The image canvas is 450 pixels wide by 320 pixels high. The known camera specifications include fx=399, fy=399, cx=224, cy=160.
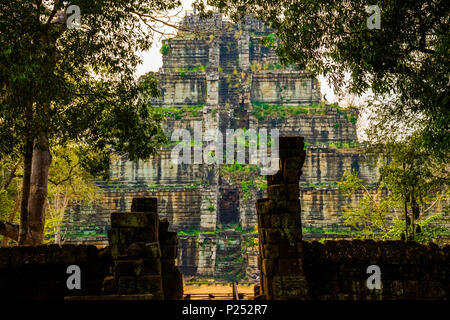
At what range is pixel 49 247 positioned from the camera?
21.2 feet

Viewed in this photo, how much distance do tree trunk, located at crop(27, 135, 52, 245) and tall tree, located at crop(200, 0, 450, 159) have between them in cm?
641

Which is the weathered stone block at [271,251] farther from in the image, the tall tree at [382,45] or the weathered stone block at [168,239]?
the tall tree at [382,45]

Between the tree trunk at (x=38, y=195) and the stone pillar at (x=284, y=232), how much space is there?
19.1 ft

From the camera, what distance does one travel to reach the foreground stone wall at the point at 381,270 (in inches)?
261

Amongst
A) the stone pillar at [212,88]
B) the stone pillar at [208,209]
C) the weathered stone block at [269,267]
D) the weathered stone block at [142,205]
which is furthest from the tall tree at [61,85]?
the stone pillar at [212,88]

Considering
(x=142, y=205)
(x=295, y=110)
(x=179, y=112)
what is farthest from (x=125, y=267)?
(x=295, y=110)

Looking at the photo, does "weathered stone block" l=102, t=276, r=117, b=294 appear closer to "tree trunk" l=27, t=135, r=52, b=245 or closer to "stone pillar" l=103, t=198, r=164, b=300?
"stone pillar" l=103, t=198, r=164, b=300

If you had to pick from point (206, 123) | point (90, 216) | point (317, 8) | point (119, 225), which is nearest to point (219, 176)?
point (206, 123)

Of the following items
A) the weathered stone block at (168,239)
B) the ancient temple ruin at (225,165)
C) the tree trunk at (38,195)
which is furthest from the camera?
the ancient temple ruin at (225,165)

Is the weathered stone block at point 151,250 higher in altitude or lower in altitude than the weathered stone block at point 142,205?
lower

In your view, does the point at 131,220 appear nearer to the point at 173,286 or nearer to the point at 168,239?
the point at 168,239

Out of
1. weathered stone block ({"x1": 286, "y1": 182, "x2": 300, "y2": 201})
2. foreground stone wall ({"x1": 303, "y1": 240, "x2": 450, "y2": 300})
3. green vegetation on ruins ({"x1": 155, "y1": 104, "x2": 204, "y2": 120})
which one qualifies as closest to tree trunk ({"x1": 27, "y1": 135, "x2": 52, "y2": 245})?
weathered stone block ({"x1": 286, "y1": 182, "x2": 300, "y2": 201})
